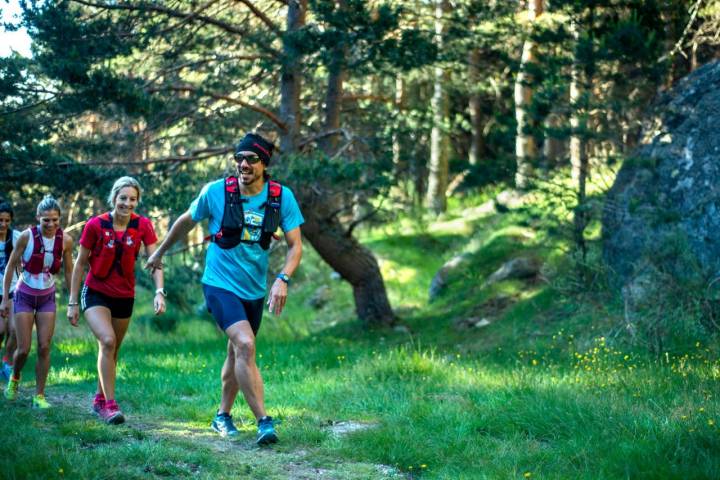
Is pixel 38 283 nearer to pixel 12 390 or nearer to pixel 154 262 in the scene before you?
pixel 12 390

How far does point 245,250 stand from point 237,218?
0.24 meters

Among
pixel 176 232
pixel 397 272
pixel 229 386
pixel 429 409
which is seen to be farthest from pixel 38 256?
pixel 397 272

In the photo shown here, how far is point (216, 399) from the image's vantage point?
8344 millimetres

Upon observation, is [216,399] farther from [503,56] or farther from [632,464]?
[503,56]

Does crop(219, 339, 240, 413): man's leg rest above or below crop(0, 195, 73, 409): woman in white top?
below

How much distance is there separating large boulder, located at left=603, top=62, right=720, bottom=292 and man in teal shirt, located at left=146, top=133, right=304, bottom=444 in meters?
5.46

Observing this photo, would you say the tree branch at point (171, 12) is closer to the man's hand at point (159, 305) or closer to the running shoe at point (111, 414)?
the man's hand at point (159, 305)

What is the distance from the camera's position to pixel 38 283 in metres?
7.96

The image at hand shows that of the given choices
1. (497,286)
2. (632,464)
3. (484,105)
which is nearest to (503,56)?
(497,286)

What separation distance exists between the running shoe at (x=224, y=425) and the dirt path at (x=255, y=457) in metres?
0.05

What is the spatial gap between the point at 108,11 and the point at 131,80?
996 millimetres

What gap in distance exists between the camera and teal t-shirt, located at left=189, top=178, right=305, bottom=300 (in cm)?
646

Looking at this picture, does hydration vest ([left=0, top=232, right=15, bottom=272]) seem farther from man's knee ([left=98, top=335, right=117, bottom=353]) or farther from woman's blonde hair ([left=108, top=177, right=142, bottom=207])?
man's knee ([left=98, top=335, right=117, bottom=353])

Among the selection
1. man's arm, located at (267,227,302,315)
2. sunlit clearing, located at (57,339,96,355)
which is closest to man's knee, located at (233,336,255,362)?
man's arm, located at (267,227,302,315)
